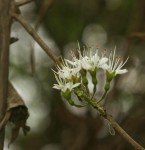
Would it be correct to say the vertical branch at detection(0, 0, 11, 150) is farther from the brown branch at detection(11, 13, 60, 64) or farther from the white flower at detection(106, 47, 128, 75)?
the white flower at detection(106, 47, 128, 75)

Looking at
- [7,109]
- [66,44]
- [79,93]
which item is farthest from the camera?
[66,44]

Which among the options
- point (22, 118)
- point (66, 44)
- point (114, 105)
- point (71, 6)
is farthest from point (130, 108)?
point (22, 118)

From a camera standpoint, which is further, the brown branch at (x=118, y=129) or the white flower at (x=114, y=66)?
the white flower at (x=114, y=66)

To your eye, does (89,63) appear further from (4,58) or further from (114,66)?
(4,58)

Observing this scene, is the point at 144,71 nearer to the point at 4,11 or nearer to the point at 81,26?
the point at 81,26

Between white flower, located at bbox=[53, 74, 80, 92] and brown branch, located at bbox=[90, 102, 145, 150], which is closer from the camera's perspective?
brown branch, located at bbox=[90, 102, 145, 150]

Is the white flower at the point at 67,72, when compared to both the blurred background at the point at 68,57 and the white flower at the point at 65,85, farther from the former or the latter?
the blurred background at the point at 68,57

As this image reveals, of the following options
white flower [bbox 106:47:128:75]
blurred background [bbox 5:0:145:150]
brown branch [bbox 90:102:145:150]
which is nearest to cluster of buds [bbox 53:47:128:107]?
white flower [bbox 106:47:128:75]

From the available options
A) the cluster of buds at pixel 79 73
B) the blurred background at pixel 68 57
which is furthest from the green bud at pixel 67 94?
the blurred background at pixel 68 57
